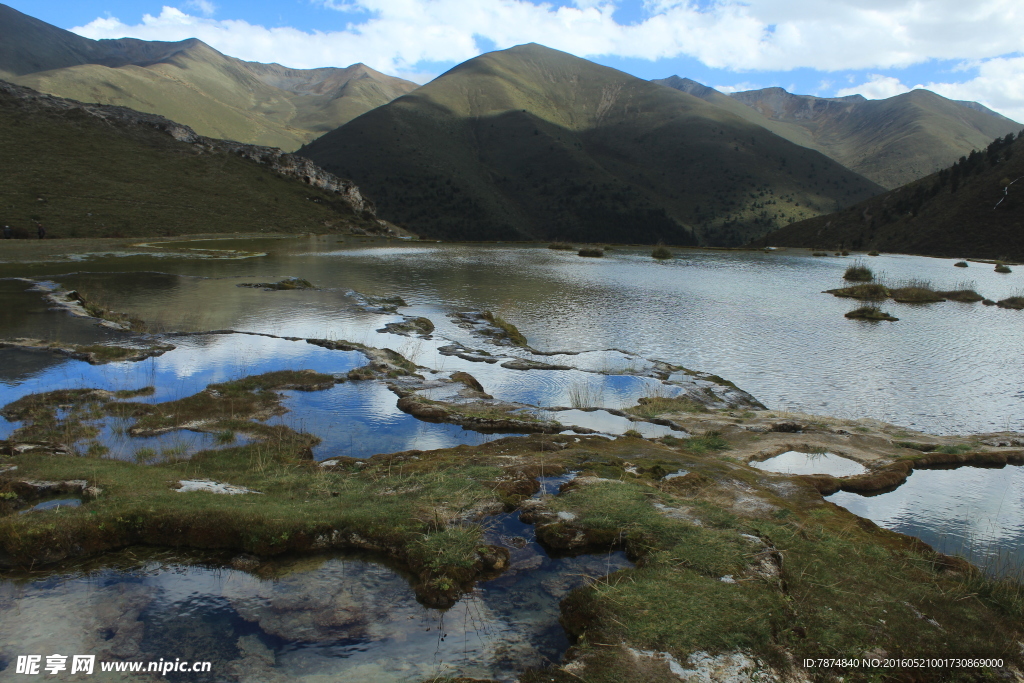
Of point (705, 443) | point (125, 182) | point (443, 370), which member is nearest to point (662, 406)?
point (705, 443)

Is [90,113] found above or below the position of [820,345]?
above

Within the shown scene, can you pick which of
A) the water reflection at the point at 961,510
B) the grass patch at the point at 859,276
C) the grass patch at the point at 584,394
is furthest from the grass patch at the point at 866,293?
the water reflection at the point at 961,510

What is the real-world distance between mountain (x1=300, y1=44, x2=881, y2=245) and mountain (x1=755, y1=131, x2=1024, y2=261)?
36263mm

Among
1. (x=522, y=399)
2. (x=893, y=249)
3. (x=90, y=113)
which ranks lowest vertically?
(x=522, y=399)

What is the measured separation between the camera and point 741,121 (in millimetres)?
183750

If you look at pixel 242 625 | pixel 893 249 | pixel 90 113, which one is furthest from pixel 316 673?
pixel 90 113

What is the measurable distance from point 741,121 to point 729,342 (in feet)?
618

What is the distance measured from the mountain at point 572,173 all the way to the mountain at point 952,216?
36.3 metres

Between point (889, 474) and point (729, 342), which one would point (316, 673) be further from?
point (729, 342)

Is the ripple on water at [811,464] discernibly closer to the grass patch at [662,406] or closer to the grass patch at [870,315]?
the grass patch at [662,406]

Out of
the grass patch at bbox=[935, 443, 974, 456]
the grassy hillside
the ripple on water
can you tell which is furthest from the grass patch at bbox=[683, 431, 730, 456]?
the grassy hillside

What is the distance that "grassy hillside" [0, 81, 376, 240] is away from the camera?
Result: 58.7 meters

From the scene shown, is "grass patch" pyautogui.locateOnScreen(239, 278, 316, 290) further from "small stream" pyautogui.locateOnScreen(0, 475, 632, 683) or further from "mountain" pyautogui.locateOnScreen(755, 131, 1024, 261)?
"mountain" pyautogui.locateOnScreen(755, 131, 1024, 261)

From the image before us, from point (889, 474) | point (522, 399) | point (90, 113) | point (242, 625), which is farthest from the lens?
point (90, 113)
